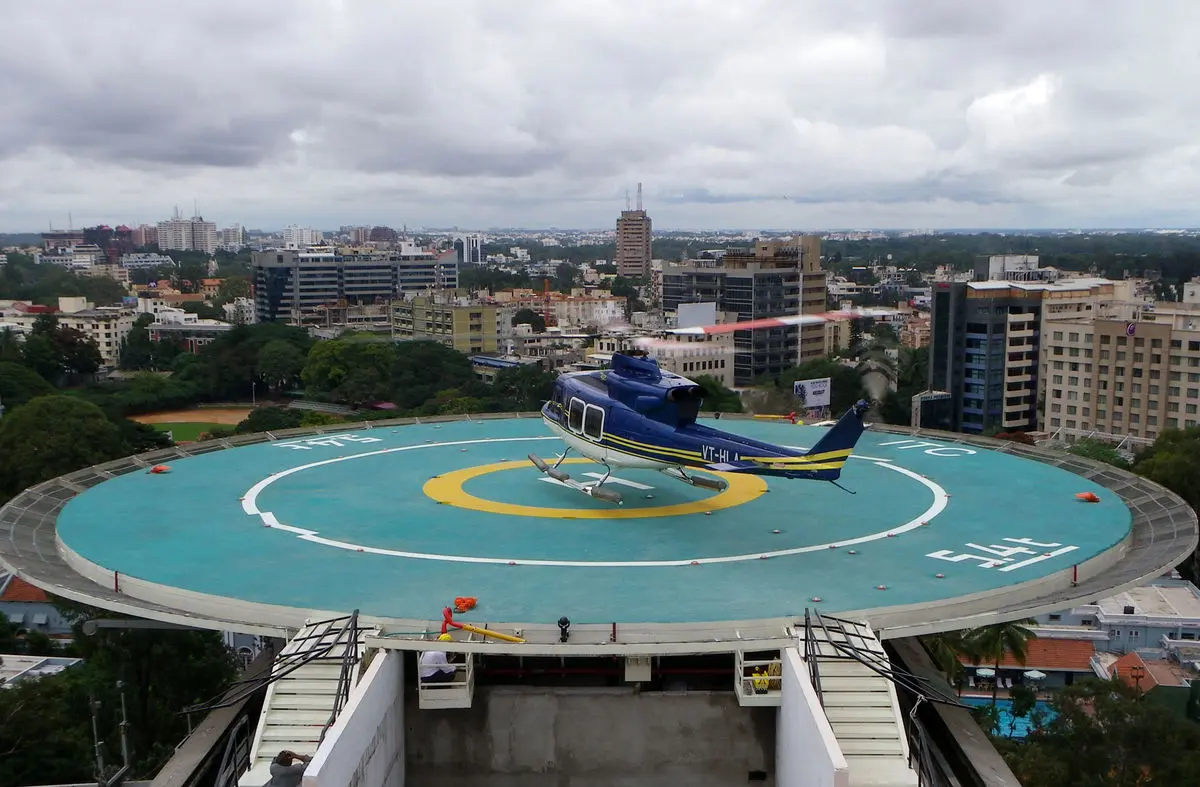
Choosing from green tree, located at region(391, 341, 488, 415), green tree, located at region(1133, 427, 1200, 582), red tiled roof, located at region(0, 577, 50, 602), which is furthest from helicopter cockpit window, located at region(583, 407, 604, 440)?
green tree, located at region(391, 341, 488, 415)

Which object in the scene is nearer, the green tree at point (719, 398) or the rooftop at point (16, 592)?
the rooftop at point (16, 592)

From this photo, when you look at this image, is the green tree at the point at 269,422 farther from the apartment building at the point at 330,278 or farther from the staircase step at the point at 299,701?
the apartment building at the point at 330,278

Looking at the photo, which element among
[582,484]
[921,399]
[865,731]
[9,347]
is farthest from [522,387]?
[865,731]

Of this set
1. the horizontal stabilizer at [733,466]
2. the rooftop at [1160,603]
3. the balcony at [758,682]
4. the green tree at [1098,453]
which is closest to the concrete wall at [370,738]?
the balcony at [758,682]

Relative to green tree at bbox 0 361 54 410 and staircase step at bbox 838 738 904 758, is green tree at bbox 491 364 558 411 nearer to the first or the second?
green tree at bbox 0 361 54 410

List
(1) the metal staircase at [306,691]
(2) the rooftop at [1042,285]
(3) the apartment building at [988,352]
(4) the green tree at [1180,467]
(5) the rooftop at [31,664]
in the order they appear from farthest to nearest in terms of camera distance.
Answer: (2) the rooftop at [1042,285] < (3) the apartment building at [988,352] < (4) the green tree at [1180,467] < (5) the rooftop at [31,664] < (1) the metal staircase at [306,691]

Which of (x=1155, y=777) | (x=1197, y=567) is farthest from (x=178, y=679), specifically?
(x=1197, y=567)

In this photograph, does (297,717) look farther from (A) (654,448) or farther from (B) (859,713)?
(A) (654,448)
